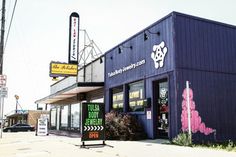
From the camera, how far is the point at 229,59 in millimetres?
17812

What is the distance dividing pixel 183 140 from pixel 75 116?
18.7 m

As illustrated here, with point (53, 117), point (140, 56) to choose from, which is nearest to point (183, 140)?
point (140, 56)

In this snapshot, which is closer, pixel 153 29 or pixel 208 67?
pixel 208 67

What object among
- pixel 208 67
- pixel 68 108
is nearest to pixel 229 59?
pixel 208 67

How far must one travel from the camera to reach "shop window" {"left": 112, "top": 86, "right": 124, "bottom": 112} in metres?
21.9

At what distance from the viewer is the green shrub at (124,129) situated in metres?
17.8

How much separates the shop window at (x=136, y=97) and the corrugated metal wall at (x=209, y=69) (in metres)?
3.58

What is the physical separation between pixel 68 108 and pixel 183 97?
2094cm

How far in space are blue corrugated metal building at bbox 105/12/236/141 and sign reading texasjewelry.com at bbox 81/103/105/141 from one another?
11.6 ft

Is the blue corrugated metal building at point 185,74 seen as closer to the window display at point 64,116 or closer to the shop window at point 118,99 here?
the shop window at point 118,99

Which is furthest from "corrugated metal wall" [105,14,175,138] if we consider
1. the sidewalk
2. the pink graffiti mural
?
the sidewalk

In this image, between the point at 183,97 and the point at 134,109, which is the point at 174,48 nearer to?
the point at 183,97

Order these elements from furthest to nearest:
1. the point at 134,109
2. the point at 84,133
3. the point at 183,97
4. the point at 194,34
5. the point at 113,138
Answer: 1. the point at 134,109
2. the point at 113,138
3. the point at 194,34
4. the point at 183,97
5. the point at 84,133

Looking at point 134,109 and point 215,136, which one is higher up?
point 134,109
